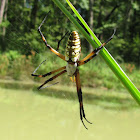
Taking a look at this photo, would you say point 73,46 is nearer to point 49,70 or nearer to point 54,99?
point 54,99

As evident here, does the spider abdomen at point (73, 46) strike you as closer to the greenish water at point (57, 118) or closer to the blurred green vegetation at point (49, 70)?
the greenish water at point (57, 118)

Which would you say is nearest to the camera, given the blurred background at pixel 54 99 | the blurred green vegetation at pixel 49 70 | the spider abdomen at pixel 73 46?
the spider abdomen at pixel 73 46

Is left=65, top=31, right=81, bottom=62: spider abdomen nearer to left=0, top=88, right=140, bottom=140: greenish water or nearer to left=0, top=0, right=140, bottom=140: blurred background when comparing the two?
left=0, top=0, right=140, bottom=140: blurred background

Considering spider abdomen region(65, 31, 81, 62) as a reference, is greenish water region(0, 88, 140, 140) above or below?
below

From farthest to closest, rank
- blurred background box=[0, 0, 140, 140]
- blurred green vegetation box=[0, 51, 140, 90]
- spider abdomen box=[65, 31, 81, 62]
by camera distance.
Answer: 1. blurred green vegetation box=[0, 51, 140, 90]
2. blurred background box=[0, 0, 140, 140]
3. spider abdomen box=[65, 31, 81, 62]

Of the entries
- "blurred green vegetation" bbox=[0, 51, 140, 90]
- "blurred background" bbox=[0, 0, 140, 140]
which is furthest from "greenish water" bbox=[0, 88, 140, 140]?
"blurred green vegetation" bbox=[0, 51, 140, 90]

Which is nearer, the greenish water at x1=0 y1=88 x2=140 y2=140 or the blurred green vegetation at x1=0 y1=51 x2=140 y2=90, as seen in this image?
the greenish water at x1=0 y1=88 x2=140 y2=140

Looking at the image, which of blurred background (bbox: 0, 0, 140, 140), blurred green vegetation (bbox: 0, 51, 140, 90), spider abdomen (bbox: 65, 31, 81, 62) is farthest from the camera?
blurred green vegetation (bbox: 0, 51, 140, 90)

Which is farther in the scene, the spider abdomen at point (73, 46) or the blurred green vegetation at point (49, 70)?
the blurred green vegetation at point (49, 70)

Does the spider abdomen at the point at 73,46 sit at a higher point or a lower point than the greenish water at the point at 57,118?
higher

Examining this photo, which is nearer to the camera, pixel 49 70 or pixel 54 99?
pixel 54 99

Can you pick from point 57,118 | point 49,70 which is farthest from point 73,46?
point 49,70

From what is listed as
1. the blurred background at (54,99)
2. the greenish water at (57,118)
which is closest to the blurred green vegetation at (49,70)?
the blurred background at (54,99)
